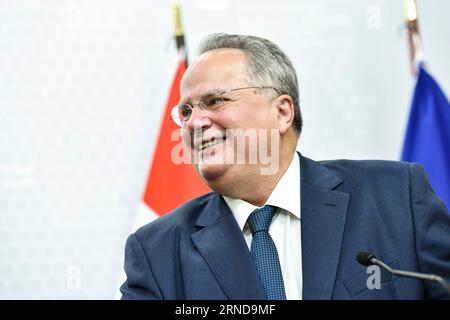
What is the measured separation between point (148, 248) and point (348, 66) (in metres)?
2.13

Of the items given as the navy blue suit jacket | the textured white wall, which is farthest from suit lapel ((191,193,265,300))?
the textured white wall

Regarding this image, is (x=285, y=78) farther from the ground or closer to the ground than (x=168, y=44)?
closer to the ground

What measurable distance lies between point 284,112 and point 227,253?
570 mm

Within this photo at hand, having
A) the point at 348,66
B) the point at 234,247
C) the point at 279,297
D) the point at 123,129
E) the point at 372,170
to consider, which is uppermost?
the point at 348,66

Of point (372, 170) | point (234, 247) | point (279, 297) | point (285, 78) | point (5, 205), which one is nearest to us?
point (279, 297)

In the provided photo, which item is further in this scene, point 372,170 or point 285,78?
point 285,78

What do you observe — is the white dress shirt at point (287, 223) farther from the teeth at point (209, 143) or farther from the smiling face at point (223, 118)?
the teeth at point (209, 143)

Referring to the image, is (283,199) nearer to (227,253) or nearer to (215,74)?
(227,253)

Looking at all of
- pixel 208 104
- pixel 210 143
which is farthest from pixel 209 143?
pixel 208 104

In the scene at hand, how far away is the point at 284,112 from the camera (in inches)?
88.7

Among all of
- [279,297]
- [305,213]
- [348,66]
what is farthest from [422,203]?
[348,66]
